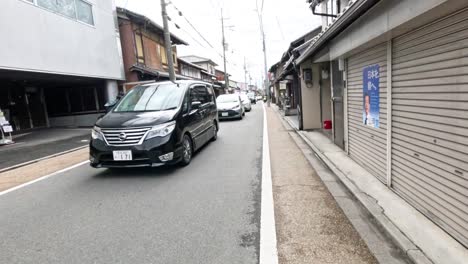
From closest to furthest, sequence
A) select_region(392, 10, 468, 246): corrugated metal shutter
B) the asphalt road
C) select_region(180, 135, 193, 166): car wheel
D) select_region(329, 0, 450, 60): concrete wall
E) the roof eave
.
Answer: select_region(392, 10, 468, 246): corrugated metal shutter, select_region(329, 0, 450, 60): concrete wall, the asphalt road, the roof eave, select_region(180, 135, 193, 166): car wheel

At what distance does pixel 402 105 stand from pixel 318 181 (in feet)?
5.94

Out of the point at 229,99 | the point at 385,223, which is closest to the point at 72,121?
the point at 229,99

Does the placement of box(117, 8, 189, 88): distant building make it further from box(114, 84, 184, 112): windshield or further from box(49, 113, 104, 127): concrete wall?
box(114, 84, 184, 112): windshield

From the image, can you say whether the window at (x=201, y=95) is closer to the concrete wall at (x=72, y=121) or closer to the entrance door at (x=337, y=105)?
the entrance door at (x=337, y=105)

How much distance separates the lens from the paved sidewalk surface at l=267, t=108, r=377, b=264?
2688 millimetres

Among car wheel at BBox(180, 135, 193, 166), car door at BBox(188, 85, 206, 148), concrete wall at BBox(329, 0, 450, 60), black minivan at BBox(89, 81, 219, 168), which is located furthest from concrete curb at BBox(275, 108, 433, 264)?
car door at BBox(188, 85, 206, 148)

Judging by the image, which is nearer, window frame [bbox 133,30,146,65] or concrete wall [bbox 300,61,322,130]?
concrete wall [bbox 300,61,322,130]

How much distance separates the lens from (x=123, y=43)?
17906 mm

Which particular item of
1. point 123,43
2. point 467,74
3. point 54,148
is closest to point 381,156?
point 467,74

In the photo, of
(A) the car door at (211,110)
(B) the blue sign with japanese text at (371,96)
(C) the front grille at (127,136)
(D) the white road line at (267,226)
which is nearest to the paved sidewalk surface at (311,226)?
(D) the white road line at (267,226)

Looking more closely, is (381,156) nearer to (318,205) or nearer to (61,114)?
(318,205)

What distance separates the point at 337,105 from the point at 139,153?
16.0 ft

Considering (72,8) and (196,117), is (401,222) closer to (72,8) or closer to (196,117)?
(196,117)

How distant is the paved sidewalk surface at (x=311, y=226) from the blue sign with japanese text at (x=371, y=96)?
52.5 inches
